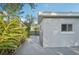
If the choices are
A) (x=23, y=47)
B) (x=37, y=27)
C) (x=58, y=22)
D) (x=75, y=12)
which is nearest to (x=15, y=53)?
(x=23, y=47)

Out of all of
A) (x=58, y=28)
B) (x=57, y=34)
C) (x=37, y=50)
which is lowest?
(x=37, y=50)

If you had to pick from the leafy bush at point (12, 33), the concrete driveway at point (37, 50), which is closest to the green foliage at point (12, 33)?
the leafy bush at point (12, 33)

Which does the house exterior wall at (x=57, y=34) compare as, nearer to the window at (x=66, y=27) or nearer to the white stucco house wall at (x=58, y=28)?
the white stucco house wall at (x=58, y=28)

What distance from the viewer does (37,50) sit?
34.5 feet

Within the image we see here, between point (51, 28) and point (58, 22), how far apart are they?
0.40 m

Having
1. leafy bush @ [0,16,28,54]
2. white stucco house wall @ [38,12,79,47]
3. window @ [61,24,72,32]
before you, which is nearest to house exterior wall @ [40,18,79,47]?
white stucco house wall @ [38,12,79,47]

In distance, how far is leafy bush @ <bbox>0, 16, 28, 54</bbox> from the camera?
10.2m

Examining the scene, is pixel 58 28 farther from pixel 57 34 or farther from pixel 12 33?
pixel 12 33

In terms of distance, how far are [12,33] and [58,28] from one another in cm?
200

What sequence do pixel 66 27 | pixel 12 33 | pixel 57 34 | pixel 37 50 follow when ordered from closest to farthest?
pixel 12 33
pixel 37 50
pixel 57 34
pixel 66 27

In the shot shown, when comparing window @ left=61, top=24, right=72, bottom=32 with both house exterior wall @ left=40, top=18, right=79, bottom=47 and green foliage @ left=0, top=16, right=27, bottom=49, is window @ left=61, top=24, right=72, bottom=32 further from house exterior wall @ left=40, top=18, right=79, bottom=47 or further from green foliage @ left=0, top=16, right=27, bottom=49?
green foliage @ left=0, top=16, right=27, bottom=49

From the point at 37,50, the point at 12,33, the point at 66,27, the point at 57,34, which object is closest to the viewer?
the point at 12,33

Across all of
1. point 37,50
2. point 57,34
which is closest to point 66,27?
point 57,34

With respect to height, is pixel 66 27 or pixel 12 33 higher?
pixel 66 27
